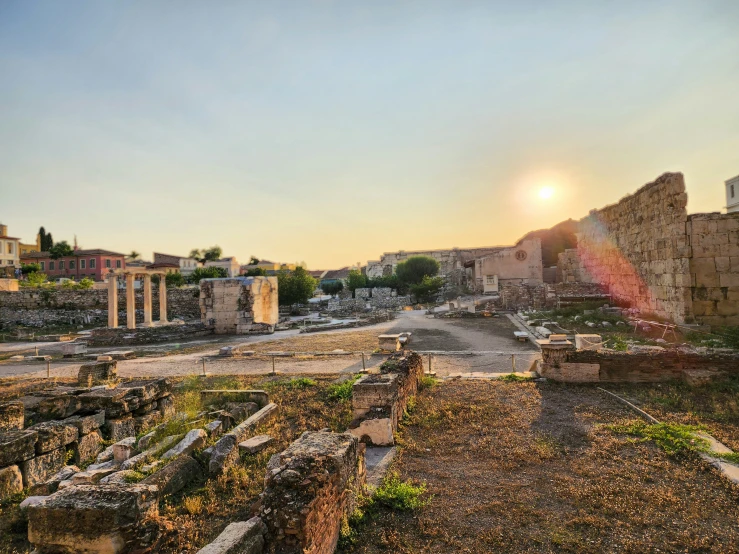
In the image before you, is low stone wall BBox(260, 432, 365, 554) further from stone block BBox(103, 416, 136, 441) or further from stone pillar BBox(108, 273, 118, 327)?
stone pillar BBox(108, 273, 118, 327)

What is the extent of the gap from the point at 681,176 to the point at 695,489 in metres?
13.5

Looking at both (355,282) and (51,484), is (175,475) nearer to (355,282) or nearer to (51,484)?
(51,484)

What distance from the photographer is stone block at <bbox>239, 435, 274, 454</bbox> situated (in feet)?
19.9

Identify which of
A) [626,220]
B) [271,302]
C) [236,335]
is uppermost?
[626,220]

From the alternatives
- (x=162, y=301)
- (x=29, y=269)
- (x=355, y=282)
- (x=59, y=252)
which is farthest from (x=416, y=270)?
(x=59, y=252)

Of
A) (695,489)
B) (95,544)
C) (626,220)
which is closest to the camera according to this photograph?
(95,544)

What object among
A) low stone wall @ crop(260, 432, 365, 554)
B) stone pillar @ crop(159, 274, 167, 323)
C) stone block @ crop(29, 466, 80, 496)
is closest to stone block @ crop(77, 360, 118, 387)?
stone block @ crop(29, 466, 80, 496)

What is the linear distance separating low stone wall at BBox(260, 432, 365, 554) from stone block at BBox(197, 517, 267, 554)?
0.24 ft

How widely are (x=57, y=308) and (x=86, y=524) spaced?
35213mm

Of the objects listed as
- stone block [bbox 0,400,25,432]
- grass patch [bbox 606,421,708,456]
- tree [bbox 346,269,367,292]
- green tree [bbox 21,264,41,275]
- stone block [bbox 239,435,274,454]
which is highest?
green tree [bbox 21,264,41,275]

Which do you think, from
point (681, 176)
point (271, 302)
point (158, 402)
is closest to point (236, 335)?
point (271, 302)

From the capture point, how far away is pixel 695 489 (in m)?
4.40

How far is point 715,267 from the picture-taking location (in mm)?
13391

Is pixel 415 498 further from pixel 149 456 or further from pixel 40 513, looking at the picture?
pixel 149 456
